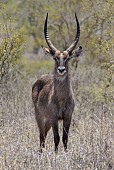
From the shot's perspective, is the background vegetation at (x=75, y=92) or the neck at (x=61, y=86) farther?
the neck at (x=61, y=86)

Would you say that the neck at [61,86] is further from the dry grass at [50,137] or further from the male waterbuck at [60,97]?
the dry grass at [50,137]

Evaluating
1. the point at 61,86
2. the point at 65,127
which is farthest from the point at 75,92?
the point at 65,127

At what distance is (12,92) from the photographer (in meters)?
14.5

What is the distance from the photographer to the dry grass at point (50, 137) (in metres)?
7.89

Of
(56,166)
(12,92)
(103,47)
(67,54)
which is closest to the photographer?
(56,166)

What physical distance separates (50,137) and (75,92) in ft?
15.0

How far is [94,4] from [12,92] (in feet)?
12.0

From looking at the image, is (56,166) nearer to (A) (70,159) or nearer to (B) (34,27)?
(A) (70,159)

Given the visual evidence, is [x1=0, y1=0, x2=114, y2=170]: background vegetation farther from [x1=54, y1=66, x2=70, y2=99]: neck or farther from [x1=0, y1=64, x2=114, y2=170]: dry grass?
[x1=54, y1=66, x2=70, y2=99]: neck

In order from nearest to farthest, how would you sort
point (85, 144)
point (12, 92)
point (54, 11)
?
point (85, 144) → point (12, 92) → point (54, 11)

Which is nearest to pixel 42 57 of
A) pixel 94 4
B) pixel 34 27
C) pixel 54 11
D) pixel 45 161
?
pixel 34 27

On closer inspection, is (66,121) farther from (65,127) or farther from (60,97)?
(60,97)

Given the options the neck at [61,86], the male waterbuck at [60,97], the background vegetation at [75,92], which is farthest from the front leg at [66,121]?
the neck at [61,86]

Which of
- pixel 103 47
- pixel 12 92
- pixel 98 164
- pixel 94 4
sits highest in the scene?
pixel 94 4
